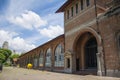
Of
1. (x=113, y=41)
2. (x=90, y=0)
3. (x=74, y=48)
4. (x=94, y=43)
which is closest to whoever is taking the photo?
(x=113, y=41)

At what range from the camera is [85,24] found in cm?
2191

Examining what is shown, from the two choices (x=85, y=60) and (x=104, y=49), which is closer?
(x=104, y=49)

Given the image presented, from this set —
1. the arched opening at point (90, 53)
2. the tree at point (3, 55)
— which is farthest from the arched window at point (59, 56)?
the tree at point (3, 55)

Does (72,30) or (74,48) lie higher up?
(72,30)

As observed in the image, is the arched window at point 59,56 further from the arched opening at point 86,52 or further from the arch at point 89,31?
the arch at point 89,31

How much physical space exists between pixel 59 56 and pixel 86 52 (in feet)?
22.2

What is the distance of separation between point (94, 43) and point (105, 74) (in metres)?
6.25

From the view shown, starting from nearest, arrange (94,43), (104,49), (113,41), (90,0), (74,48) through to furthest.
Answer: (113,41) → (104,49) → (90,0) → (94,43) → (74,48)

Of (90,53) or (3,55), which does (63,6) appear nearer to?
(90,53)

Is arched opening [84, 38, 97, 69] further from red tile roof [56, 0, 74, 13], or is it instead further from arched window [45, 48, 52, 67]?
arched window [45, 48, 52, 67]

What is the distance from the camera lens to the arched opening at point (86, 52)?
75.7 ft

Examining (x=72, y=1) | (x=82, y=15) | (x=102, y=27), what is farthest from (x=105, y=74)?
(x=72, y=1)

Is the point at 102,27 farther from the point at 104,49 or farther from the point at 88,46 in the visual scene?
the point at 88,46

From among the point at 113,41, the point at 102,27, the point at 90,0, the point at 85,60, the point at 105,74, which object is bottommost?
the point at 105,74
